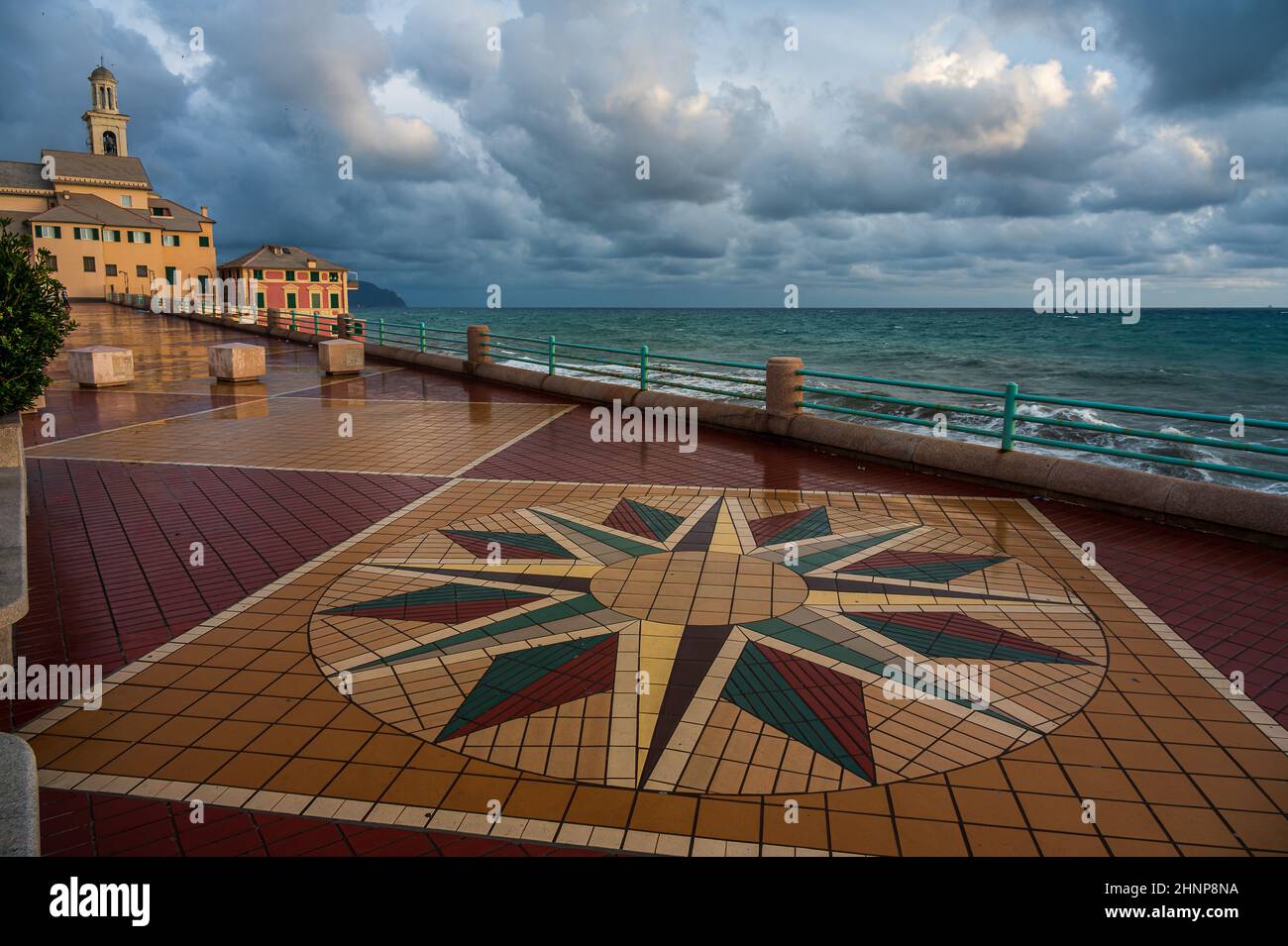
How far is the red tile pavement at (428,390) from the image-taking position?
57.6ft

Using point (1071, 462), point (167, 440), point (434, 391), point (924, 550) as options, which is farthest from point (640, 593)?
point (434, 391)

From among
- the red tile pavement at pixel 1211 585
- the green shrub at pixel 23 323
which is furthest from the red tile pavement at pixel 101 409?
the red tile pavement at pixel 1211 585

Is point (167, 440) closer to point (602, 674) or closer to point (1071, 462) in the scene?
point (602, 674)

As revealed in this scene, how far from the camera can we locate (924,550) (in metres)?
7.15

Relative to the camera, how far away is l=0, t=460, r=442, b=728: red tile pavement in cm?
557

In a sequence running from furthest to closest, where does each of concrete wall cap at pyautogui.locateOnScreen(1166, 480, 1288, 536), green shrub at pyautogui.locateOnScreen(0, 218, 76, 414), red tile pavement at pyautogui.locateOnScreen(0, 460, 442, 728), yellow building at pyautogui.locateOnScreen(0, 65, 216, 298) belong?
yellow building at pyautogui.locateOnScreen(0, 65, 216, 298)
concrete wall cap at pyautogui.locateOnScreen(1166, 480, 1288, 536)
green shrub at pyautogui.locateOnScreen(0, 218, 76, 414)
red tile pavement at pyautogui.locateOnScreen(0, 460, 442, 728)

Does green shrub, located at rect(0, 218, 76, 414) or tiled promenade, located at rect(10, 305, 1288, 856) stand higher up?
green shrub, located at rect(0, 218, 76, 414)

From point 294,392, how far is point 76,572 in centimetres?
1235

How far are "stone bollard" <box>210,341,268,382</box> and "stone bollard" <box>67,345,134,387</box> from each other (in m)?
1.97

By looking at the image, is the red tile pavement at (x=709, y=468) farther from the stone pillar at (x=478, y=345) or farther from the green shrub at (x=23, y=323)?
the stone pillar at (x=478, y=345)

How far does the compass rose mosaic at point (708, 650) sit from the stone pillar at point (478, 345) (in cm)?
1353

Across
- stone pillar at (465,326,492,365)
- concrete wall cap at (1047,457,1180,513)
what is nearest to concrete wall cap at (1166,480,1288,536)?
concrete wall cap at (1047,457,1180,513)

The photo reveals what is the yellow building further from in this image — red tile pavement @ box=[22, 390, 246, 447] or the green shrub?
the green shrub

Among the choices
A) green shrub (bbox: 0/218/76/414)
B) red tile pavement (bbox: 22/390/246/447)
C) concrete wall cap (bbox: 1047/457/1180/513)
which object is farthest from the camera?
red tile pavement (bbox: 22/390/246/447)
